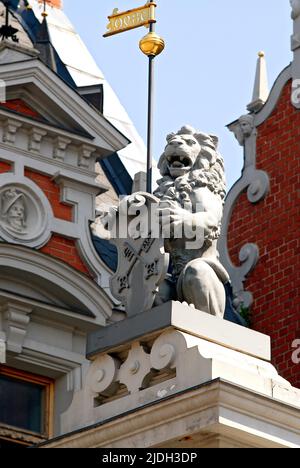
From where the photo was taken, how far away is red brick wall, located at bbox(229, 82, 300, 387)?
19422 mm

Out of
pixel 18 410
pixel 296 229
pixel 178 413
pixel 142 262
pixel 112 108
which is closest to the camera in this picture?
pixel 178 413

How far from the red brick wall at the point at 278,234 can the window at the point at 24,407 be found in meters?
2.84

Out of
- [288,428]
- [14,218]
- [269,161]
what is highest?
[269,161]

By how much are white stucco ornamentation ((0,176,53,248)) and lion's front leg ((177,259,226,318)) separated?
8.64ft

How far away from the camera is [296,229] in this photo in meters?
19.8

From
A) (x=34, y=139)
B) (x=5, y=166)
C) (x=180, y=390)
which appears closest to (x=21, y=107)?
(x=34, y=139)

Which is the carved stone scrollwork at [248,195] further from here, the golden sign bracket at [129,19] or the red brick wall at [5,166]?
the red brick wall at [5,166]

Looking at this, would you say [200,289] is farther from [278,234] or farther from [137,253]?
[278,234]

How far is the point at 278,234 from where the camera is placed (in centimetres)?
2002

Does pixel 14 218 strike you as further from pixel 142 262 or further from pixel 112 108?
pixel 112 108

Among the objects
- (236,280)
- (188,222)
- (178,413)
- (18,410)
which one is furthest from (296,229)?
(178,413)

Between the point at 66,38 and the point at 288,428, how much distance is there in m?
9.19

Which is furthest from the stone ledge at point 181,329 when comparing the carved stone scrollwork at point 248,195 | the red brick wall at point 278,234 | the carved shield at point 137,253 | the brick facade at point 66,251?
the carved stone scrollwork at point 248,195

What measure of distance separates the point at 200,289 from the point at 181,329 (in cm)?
53
